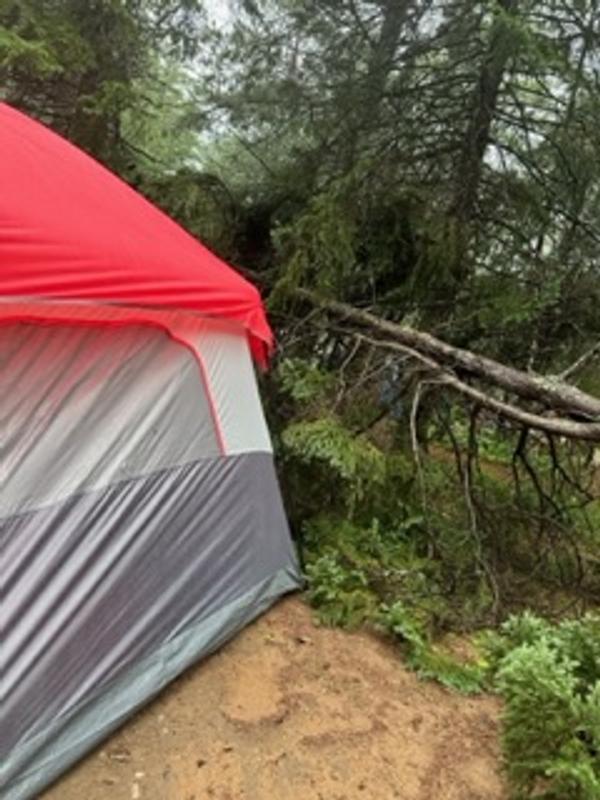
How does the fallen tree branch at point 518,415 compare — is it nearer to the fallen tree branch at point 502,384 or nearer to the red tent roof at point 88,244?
the fallen tree branch at point 502,384

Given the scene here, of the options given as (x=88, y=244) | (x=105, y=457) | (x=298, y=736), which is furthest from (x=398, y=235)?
(x=298, y=736)

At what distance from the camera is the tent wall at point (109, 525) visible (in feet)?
7.97

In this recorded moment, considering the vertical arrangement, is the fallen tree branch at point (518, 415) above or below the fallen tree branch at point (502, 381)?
below

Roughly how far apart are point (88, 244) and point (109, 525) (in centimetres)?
114

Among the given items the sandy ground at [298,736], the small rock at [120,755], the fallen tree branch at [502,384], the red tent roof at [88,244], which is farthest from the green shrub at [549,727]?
the red tent roof at [88,244]

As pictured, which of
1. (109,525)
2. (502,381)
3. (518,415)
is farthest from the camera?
(502,381)

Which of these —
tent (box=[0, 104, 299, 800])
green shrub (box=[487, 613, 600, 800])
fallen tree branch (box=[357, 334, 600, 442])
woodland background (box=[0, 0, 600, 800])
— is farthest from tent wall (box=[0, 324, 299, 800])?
green shrub (box=[487, 613, 600, 800])

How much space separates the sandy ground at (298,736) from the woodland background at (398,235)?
44cm

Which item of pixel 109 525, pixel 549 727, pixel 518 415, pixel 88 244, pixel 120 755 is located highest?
pixel 88 244

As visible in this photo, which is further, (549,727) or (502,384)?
(502,384)

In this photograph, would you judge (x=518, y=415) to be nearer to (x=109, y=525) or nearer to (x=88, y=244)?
(x=109, y=525)

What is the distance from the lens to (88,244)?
2691 millimetres

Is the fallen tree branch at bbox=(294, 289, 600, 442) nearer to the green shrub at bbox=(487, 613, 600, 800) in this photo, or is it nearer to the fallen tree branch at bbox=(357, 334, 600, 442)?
the fallen tree branch at bbox=(357, 334, 600, 442)

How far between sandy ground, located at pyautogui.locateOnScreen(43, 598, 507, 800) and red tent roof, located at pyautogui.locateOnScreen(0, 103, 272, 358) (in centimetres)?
174
